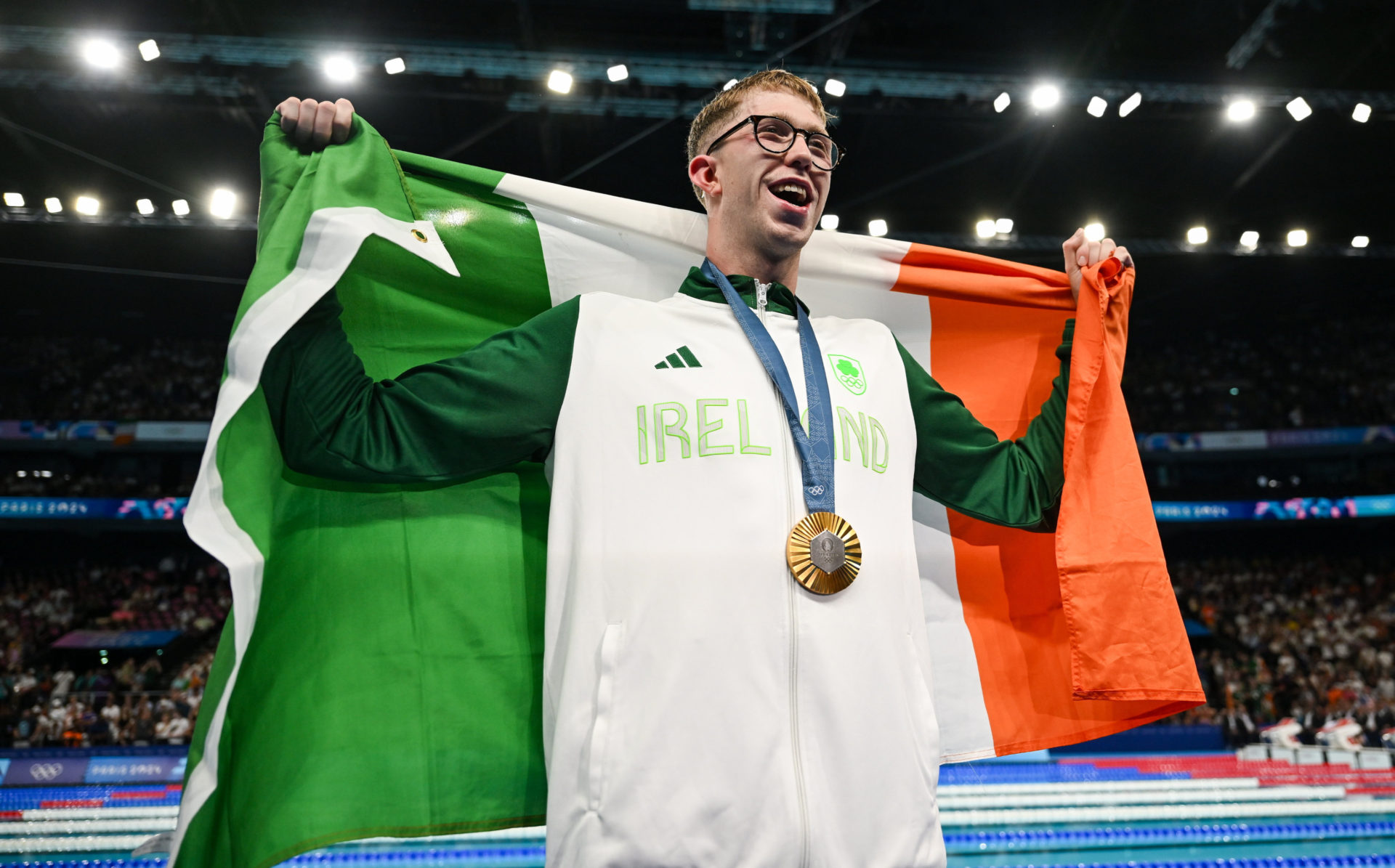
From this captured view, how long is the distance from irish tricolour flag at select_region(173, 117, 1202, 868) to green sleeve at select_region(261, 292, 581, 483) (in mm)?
69

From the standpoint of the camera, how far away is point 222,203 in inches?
468

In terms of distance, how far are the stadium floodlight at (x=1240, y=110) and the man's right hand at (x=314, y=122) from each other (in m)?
10.6

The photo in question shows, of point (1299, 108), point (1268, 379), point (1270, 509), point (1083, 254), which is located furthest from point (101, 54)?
point (1268, 379)

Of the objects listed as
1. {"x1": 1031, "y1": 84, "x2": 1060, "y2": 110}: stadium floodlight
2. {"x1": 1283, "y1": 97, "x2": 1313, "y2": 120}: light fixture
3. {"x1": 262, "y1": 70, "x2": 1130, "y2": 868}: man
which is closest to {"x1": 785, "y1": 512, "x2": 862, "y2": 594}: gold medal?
{"x1": 262, "y1": 70, "x2": 1130, "y2": 868}: man

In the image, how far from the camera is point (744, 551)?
1.44 metres

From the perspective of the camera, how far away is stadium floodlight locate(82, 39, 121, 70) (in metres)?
8.45

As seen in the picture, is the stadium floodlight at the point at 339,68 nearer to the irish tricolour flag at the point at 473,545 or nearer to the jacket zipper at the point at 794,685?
the irish tricolour flag at the point at 473,545

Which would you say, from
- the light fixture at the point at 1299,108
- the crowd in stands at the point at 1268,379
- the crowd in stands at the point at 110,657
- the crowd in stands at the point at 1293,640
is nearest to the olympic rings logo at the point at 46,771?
the crowd in stands at the point at 110,657

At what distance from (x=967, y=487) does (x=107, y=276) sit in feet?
61.1

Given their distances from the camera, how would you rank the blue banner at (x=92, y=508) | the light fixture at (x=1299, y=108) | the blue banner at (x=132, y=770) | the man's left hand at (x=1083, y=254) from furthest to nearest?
1. the blue banner at (x=92, y=508)
2. the light fixture at (x=1299, y=108)
3. the blue banner at (x=132, y=770)
4. the man's left hand at (x=1083, y=254)

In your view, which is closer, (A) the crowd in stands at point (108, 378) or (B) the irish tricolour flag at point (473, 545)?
(B) the irish tricolour flag at point (473, 545)

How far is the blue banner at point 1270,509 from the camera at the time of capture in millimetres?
16672

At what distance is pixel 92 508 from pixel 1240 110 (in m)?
18.8

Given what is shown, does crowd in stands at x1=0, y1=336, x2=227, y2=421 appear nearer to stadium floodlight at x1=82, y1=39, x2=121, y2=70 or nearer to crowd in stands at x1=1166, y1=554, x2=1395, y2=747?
stadium floodlight at x1=82, y1=39, x2=121, y2=70
